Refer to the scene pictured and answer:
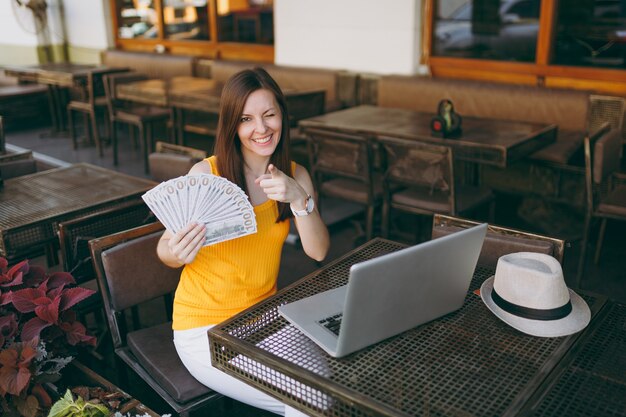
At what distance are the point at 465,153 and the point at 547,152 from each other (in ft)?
3.06

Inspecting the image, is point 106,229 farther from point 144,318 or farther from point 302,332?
point 302,332

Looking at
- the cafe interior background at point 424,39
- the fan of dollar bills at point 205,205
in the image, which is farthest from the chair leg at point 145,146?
the fan of dollar bills at point 205,205

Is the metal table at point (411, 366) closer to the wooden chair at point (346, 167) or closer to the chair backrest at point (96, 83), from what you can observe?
the wooden chair at point (346, 167)

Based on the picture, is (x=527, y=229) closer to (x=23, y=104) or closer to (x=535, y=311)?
(x=535, y=311)

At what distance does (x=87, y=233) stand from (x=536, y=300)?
5.54 ft

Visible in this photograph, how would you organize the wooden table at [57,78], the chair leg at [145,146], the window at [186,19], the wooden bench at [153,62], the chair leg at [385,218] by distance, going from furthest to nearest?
the window at [186,19], the wooden bench at [153,62], the wooden table at [57,78], the chair leg at [145,146], the chair leg at [385,218]

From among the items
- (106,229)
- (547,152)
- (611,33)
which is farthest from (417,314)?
(611,33)

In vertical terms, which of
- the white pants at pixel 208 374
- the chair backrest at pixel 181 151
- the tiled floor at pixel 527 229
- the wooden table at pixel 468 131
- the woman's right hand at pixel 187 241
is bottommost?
the tiled floor at pixel 527 229

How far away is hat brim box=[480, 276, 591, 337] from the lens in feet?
5.11

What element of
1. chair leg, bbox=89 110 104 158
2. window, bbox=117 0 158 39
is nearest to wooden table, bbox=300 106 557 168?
chair leg, bbox=89 110 104 158

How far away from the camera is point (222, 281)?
1969mm

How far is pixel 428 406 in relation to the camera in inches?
50.6

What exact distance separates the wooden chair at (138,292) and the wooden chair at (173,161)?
1.04m

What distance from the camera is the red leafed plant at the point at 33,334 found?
1.73 m
